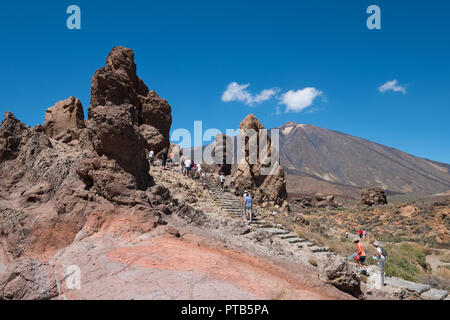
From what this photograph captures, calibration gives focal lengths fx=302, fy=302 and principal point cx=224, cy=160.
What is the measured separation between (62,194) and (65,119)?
1541cm

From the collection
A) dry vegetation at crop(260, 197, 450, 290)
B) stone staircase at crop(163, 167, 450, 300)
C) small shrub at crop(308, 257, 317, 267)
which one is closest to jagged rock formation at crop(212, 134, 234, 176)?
stone staircase at crop(163, 167, 450, 300)

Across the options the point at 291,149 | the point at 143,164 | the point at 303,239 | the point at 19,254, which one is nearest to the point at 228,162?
the point at 303,239

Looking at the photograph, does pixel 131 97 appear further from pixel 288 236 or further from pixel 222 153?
pixel 288 236

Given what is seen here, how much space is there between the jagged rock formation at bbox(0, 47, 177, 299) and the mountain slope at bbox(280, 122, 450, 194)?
8907 cm

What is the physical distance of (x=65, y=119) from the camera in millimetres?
19875

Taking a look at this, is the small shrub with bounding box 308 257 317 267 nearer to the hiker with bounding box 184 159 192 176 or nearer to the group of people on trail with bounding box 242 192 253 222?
the group of people on trail with bounding box 242 192 253 222

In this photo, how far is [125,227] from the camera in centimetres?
599

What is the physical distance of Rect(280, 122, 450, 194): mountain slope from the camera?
12562cm

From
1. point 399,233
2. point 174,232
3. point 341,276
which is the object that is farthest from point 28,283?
point 399,233

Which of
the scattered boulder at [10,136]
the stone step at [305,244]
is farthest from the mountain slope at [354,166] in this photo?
the scattered boulder at [10,136]

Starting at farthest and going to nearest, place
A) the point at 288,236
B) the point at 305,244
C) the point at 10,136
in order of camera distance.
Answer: the point at 288,236 → the point at 305,244 → the point at 10,136

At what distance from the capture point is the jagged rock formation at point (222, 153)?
72.6 ft
